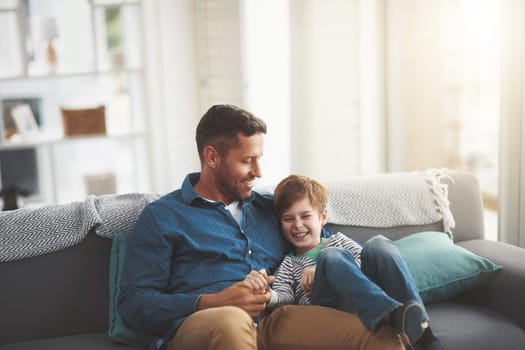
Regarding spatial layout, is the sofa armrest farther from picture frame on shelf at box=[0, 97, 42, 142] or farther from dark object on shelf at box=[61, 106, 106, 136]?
picture frame on shelf at box=[0, 97, 42, 142]

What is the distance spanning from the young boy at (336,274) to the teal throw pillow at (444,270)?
0.20 meters

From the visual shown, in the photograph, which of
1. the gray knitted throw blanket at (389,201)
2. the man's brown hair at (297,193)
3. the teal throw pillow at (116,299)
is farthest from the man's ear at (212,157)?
the gray knitted throw blanket at (389,201)

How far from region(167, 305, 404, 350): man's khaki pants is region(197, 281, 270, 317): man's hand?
6 cm

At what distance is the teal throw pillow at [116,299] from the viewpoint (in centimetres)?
226

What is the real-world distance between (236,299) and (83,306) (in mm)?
562

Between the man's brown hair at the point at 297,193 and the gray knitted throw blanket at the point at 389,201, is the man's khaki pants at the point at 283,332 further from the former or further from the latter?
the gray knitted throw blanket at the point at 389,201

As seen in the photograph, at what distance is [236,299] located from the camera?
2.12 meters

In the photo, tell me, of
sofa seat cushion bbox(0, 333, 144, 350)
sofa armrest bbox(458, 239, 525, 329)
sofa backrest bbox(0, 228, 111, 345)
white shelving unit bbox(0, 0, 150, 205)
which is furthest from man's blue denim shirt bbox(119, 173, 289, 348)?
white shelving unit bbox(0, 0, 150, 205)

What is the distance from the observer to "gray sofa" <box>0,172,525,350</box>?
2254mm

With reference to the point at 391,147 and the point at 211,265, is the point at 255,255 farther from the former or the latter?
the point at 391,147

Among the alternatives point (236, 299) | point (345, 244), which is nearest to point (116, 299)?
point (236, 299)

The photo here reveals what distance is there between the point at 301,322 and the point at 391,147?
88.8 inches

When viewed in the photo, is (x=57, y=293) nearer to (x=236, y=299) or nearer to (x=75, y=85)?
(x=236, y=299)

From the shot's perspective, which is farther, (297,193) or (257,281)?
(297,193)
